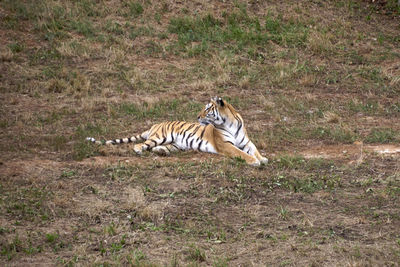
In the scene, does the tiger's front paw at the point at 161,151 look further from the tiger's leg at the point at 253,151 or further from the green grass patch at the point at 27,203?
the green grass patch at the point at 27,203

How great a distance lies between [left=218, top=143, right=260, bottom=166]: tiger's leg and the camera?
25.9 feet

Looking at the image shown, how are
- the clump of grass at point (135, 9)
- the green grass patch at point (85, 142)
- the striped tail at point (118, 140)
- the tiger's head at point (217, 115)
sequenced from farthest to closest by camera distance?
the clump of grass at point (135, 9) < the striped tail at point (118, 140) < the tiger's head at point (217, 115) < the green grass patch at point (85, 142)

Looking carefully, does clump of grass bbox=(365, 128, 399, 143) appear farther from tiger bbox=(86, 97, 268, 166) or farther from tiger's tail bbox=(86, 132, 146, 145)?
tiger's tail bbox=(86, 132, 146, 145)

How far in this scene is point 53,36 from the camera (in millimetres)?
13562

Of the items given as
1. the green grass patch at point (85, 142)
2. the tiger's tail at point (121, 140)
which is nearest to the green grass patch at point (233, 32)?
the green grass patch at point (85, 142)

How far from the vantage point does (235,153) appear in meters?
8.16

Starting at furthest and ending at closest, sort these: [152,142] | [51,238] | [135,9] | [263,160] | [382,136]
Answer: [135,9] < [382,136] < [152,142] < [263,160] < [51,238]

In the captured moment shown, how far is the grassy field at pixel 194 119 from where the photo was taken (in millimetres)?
5789

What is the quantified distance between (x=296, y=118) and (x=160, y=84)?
3.05 m

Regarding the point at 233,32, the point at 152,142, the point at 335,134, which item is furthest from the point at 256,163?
the point at 233,32

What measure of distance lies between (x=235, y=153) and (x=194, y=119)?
6.79 feet

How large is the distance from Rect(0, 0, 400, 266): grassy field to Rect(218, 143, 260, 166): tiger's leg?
0.22 m

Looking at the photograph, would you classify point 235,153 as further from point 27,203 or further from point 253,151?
point 27,203

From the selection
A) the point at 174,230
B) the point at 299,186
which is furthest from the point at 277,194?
the point at 174,230
